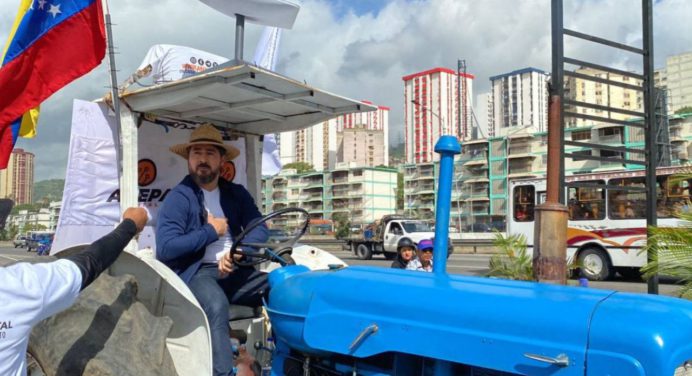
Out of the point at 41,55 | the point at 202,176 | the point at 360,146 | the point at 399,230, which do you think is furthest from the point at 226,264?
the point at 360,146

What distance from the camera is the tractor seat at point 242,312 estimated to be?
3.67 metres

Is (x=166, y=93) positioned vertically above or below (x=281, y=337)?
above

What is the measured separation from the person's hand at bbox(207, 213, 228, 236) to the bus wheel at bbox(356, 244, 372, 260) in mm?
25110

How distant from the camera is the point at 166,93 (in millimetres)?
4547

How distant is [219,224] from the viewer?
368 cm

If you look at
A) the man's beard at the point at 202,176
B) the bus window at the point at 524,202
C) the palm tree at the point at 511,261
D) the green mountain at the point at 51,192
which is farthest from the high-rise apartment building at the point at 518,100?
the man's beard at the point at 202,176

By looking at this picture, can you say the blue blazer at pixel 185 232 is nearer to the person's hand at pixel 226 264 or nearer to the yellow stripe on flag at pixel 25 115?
the person's hand at pixel 226 264

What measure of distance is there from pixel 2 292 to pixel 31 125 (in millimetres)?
3002

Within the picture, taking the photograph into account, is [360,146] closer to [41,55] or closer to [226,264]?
[41,55]

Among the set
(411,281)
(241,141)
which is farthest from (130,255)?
(241,141)

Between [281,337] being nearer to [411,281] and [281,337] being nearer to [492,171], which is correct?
[411,281]

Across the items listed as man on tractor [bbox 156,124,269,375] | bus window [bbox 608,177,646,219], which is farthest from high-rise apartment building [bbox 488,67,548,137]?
man on tractor [bbox 156,124,269,375]

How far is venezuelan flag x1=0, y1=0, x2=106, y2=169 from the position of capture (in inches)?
169

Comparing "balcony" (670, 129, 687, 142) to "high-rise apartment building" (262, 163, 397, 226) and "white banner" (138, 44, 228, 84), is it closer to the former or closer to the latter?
"high-rise apartment building" (262, 163, 397, 226)
